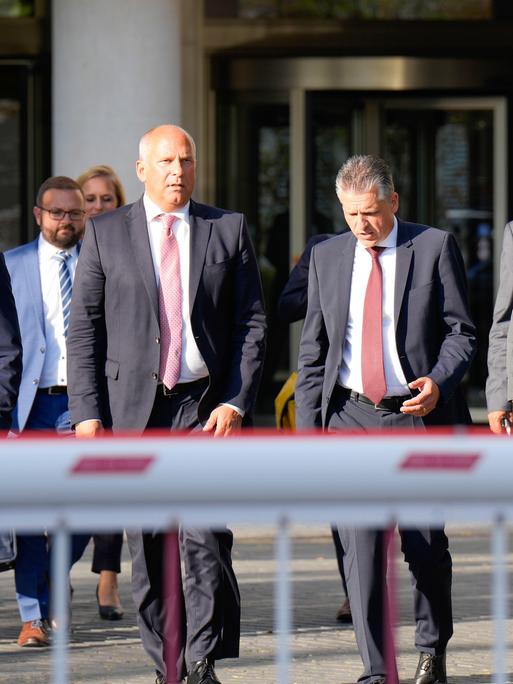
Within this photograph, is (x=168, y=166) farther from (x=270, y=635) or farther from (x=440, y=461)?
(x=440, y=461)

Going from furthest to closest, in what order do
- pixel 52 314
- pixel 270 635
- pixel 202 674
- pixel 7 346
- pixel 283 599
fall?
A: 1. pixel 52 314
2. pixel 270 635
3. pixel 7 346
4. pixel 202 674
5. pixel 283 599

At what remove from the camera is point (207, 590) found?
548 cm

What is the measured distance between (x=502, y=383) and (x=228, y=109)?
7664 millimetres

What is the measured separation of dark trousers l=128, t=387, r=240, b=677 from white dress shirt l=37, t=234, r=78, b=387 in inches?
49.2

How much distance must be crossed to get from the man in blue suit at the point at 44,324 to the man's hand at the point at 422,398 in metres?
1.82

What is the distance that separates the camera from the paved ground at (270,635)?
5859 mm

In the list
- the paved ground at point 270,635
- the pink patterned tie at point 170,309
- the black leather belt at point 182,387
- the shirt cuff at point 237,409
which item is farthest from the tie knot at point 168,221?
the paved ground at point 270,635

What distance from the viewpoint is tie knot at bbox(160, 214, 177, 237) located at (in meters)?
5.70

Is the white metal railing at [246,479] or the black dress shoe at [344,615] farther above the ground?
the white metal railing at [246,479]

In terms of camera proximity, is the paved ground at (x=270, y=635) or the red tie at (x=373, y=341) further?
the paved ground at (x=270, y=635)

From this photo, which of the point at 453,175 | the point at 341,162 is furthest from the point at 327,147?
the point at 453,175

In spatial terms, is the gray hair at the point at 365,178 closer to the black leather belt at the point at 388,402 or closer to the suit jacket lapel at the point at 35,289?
the black leather belt at the point at 388,402

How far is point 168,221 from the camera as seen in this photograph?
5719 millimetres

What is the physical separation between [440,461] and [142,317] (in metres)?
3.27
